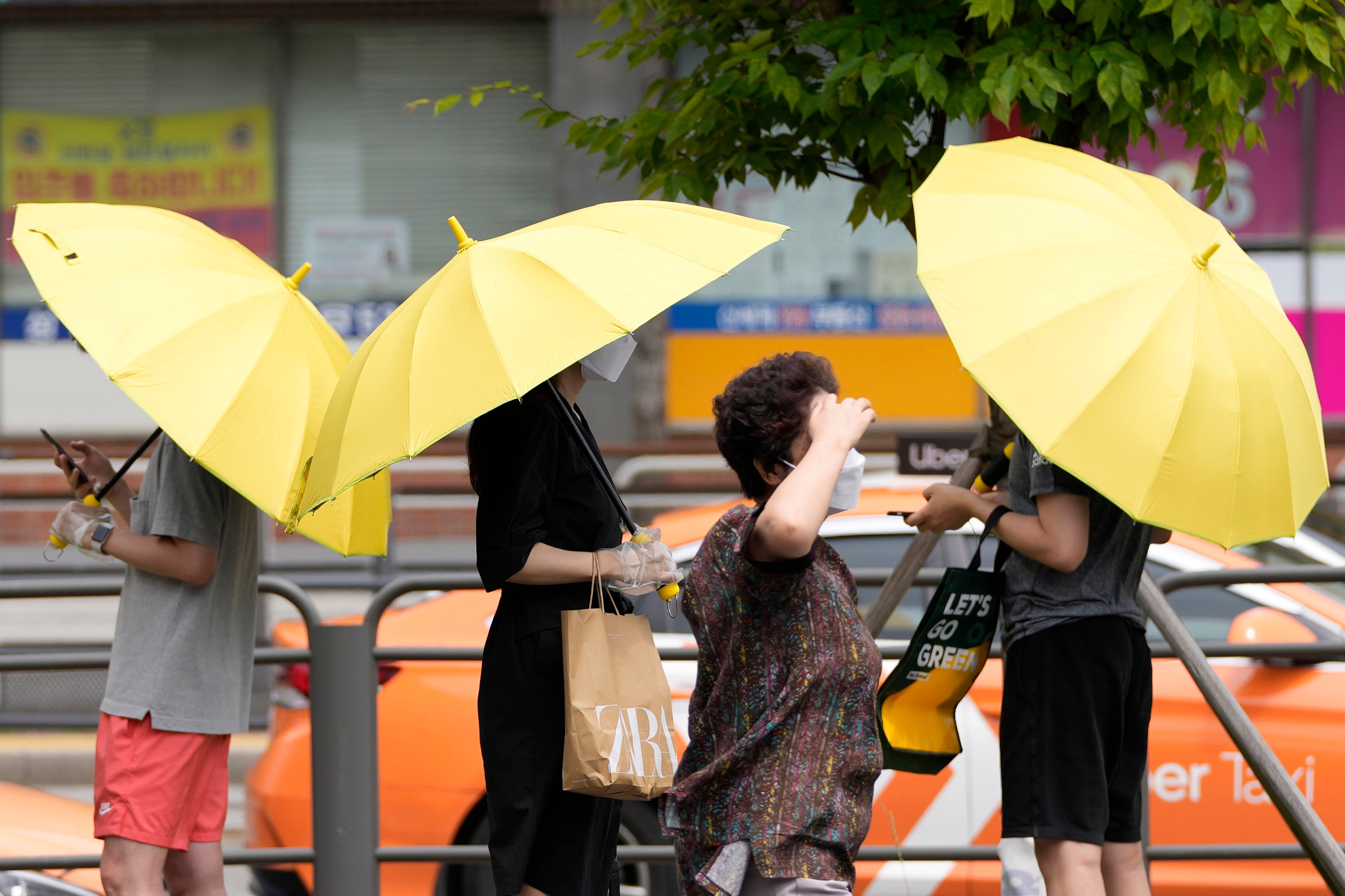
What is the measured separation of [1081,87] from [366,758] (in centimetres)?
262

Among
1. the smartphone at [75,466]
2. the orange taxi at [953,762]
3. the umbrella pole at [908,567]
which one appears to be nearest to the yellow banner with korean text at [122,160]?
the orange taxi at [953,762]

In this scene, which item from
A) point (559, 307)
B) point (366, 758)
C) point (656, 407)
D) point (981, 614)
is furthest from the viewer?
point (656, 407)

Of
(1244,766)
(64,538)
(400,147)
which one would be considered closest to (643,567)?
(64,538)

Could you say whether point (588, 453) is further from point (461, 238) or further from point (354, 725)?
point (354, 725)

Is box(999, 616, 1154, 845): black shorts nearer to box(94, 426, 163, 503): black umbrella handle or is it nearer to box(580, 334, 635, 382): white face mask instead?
box(580, 334, 635, 382): white face mask

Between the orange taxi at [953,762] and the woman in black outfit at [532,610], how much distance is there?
147cm

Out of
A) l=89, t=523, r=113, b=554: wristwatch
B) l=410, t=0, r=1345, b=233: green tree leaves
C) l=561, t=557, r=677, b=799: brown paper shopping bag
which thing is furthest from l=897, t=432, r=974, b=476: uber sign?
l=89, t=523, r=113, b=554: wristwatch

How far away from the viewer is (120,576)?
833cm

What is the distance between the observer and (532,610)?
2.95 metres

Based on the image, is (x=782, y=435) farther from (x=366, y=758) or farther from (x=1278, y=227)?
(x=1278, y=227)

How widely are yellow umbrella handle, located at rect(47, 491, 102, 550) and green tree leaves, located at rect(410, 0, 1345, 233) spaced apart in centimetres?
127

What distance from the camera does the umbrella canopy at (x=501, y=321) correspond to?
261cm

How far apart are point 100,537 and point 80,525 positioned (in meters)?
0.09

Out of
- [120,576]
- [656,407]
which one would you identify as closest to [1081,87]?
[120,576]
